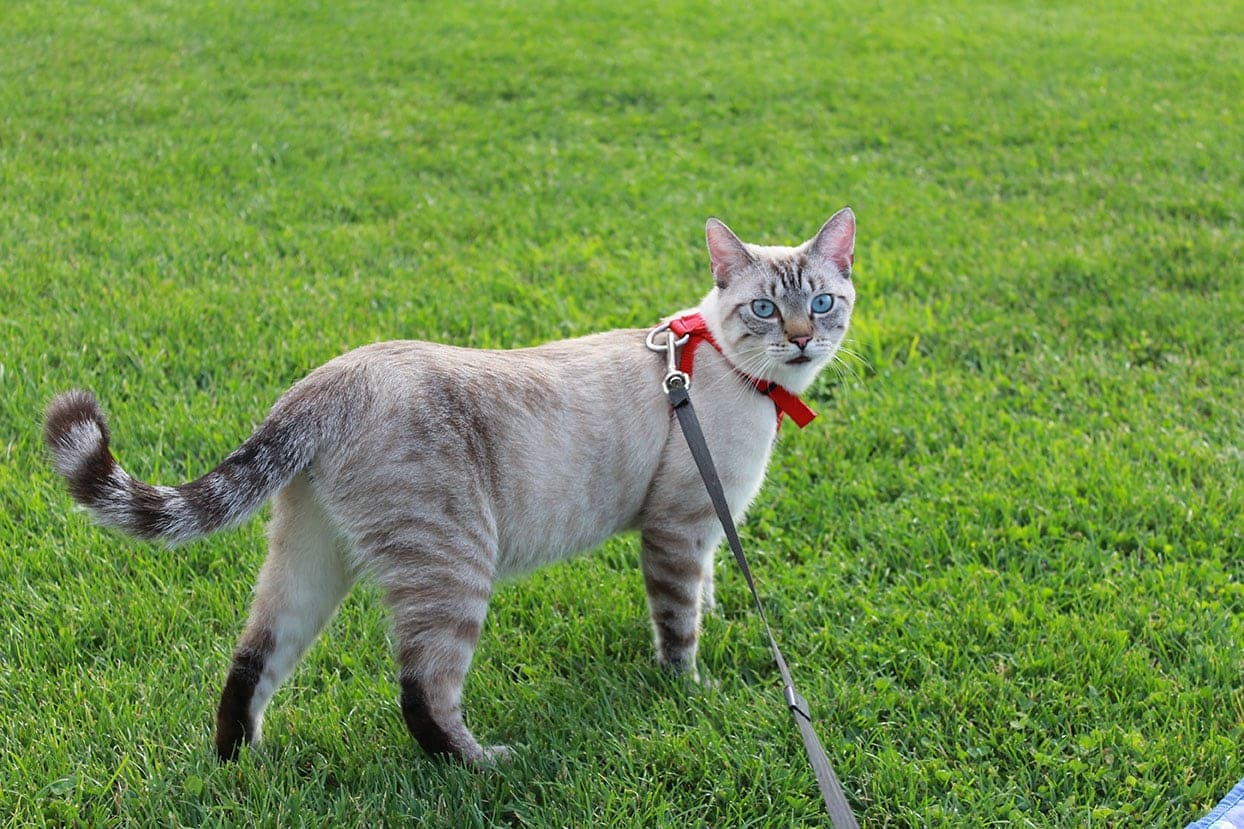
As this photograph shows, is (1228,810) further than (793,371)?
No

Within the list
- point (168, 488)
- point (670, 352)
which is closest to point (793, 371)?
point (670, 352)

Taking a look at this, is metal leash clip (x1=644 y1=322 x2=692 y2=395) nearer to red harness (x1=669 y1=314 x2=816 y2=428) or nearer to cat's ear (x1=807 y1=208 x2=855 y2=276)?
red harness (x1=669 y1=314 x2=816 y2=428)

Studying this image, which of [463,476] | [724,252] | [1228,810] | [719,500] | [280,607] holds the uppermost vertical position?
[724,252]

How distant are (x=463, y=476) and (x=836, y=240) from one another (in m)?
1.62

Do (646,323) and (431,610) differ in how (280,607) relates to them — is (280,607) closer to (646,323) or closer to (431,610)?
(431,610)

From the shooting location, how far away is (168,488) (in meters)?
2.63

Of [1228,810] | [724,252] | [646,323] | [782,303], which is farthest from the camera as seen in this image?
[646,323]

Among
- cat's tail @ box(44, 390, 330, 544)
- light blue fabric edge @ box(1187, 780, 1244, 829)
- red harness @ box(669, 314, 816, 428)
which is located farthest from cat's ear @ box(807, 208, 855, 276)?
→ light blue fabric edge @ box(1187, 780, 1244, 829)

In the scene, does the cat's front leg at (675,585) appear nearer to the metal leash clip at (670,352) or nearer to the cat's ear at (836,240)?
the metal leash clip at (670,352)

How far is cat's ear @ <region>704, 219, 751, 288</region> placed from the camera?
3.54 metres

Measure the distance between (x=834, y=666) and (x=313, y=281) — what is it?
12.1 ft

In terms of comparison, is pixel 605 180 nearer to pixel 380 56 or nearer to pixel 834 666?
pixel 380 56

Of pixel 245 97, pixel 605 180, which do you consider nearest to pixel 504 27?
pixel 245 97

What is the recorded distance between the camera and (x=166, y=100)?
8.02 m
